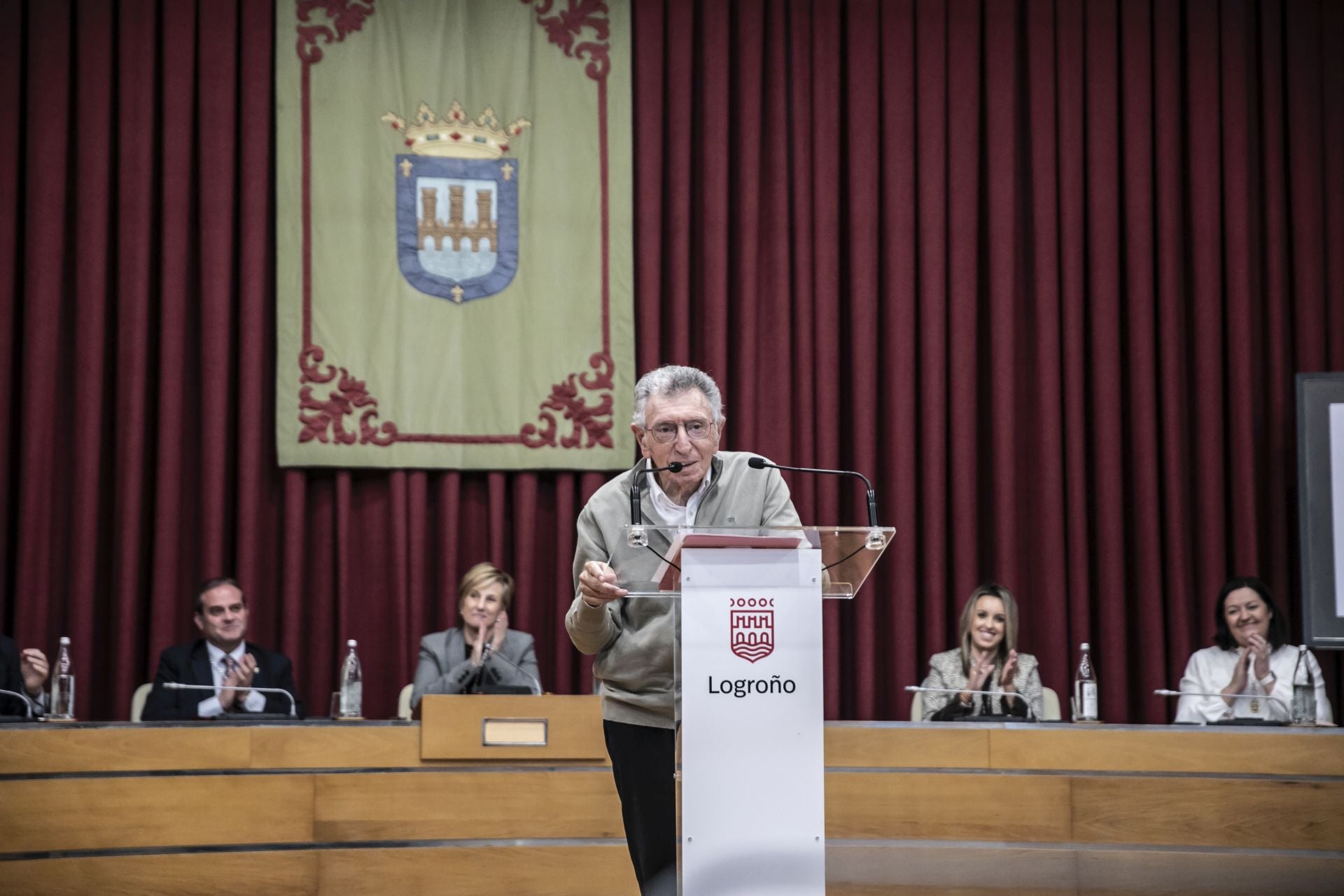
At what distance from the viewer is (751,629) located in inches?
95.0

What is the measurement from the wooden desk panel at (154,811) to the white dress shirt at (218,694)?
12.8 inches

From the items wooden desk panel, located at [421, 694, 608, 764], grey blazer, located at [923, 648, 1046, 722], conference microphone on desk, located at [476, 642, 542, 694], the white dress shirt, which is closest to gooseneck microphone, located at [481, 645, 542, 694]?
conference microphone on desk, located at [476, 642, 542, 694]

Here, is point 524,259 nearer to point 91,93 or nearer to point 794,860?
point 91,93

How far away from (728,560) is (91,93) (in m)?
4.17

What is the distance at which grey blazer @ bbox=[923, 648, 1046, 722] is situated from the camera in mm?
4527

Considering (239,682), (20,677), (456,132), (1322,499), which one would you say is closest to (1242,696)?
(1322,499)

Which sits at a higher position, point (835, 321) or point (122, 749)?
point (835, 321)

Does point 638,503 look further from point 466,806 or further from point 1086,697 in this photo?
point 1086,697

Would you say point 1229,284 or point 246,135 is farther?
point 1229,284

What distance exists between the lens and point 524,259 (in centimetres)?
579

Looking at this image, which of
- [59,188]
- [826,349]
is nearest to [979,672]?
[826,349]

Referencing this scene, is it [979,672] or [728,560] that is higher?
[728,560]

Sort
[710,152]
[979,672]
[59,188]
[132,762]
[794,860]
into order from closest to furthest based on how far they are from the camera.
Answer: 1. [794,860]
2. [132,762]
3. [979,672]
4. [59,188]
5. [710,152]

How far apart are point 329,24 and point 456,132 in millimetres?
647
